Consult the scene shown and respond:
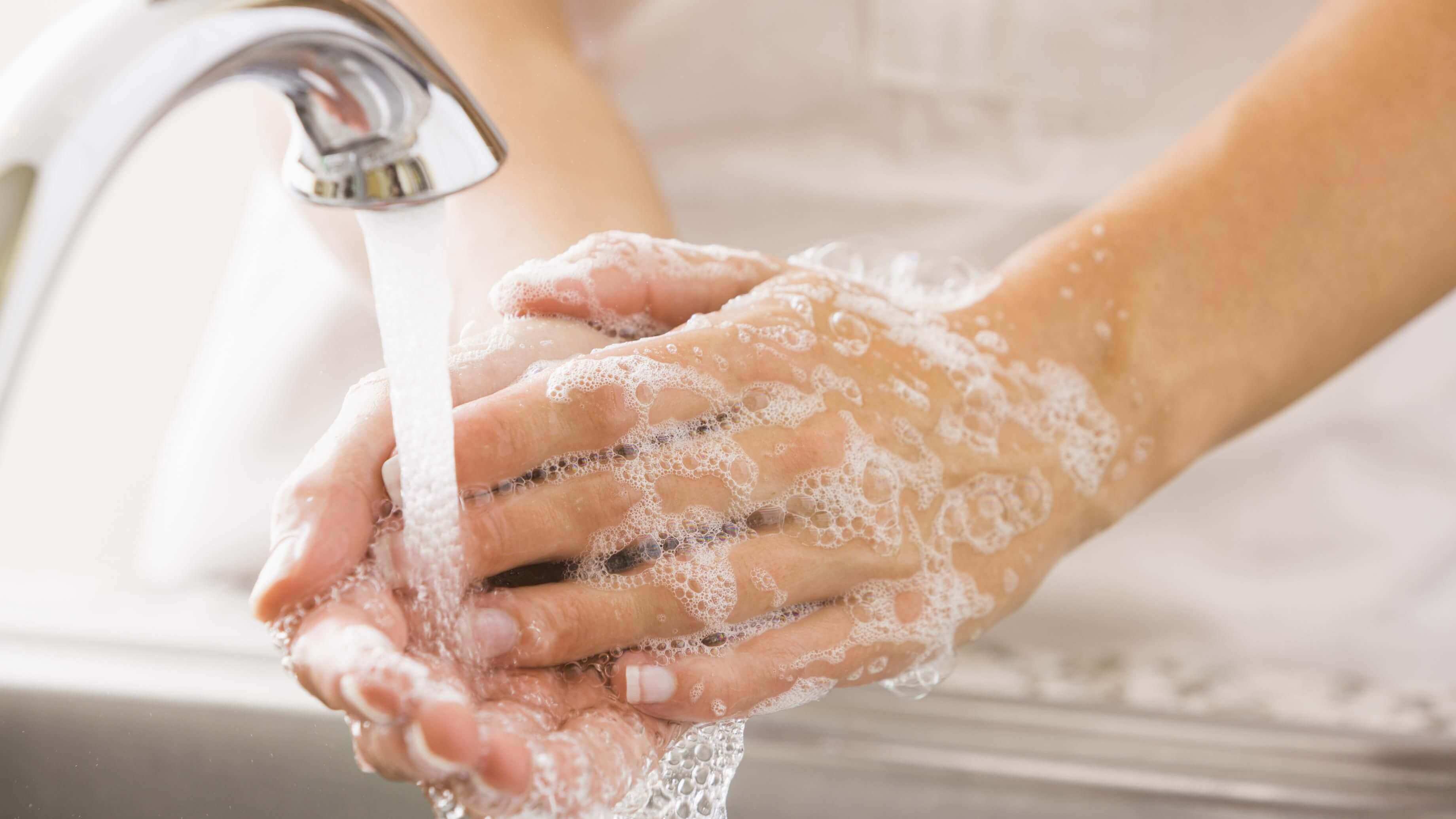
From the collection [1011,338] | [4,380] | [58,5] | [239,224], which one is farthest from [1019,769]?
[58,5]

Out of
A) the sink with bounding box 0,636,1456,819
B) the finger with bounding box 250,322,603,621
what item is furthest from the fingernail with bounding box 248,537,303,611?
the sink with bounding box 0,636,1456,819

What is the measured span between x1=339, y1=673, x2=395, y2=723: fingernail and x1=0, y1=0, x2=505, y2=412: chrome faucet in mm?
126

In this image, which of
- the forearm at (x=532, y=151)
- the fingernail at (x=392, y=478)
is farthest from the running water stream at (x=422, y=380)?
the forearm at (x=532, y=151)

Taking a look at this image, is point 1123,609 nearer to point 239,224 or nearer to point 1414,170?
point 1414,170

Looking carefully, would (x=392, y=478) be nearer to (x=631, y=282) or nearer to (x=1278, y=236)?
(x=631, y=282)

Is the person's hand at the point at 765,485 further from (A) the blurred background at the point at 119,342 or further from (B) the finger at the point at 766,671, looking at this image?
(A) the blurred background at the point at 119,342

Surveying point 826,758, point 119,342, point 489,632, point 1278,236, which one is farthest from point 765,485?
point 119,342

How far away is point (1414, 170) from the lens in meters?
0.64

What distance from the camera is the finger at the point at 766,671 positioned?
41cm

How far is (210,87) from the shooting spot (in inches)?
8.7

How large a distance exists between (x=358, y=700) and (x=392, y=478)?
82 mm

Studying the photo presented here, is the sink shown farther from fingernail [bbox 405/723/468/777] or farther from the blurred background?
fingernail [bbox 405/723/468/777]

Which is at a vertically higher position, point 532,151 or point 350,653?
point 532,151

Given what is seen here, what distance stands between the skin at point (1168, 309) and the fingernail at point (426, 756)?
0.23ft
